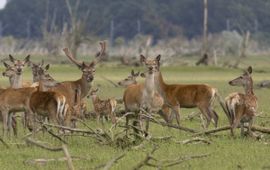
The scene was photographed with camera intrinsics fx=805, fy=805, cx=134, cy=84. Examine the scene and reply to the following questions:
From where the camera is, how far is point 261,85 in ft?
81.9

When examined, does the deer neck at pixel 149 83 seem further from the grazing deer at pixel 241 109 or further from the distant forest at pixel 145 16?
the distant forest at pixel 145 16

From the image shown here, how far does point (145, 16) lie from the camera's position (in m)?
79.9

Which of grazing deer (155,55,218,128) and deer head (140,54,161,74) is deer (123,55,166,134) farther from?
grazing deer (155,55,218,128)

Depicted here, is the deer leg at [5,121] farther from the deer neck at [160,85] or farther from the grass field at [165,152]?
the deer neck at [160,85]

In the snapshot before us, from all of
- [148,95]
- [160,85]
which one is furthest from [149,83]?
[160,85]

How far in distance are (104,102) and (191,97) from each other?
1.68 meters

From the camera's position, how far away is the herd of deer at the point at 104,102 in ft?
36.3

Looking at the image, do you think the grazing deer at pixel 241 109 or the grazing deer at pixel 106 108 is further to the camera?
the grazing deer at pixel 106 108

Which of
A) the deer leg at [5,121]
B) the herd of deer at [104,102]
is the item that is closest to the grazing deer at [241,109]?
the herd of deer at [104,102]

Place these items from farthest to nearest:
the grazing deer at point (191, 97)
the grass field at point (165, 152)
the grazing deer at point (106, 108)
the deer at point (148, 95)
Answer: the grazing deer at point (106, 108) < the grazing deer at point (191, 97) < the deer at point (148, 95) < the grass field at point (165, 152)

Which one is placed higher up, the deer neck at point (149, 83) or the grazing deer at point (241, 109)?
the deer neck at point (149, 83)

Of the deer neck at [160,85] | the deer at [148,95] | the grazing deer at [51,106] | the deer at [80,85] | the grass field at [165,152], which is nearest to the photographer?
the grass field at [165,152]

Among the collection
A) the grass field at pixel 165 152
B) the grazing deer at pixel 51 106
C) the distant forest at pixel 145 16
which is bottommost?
the grass field at pixel 165 152

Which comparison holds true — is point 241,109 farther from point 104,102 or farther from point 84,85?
point 104,102
